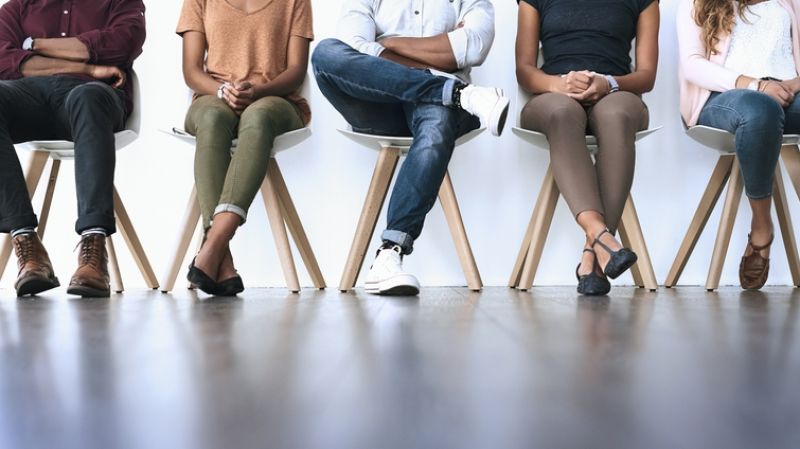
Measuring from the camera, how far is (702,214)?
2.32 m

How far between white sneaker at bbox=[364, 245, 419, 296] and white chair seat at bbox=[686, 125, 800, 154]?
999 millimetres

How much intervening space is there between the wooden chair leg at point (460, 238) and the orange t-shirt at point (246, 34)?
17.5 inches

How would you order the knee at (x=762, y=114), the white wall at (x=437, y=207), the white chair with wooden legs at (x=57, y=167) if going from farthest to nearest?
the white wall at (x=437, y=207) → the white chair with wooden legs at (x=57, y=167) → the knee at (x=762, y=114)

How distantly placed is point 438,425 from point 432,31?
1.94m

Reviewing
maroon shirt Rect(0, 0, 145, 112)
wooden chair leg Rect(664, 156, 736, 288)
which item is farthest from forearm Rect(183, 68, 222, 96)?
wooden chair leg Rect(664, 156, 736, 288)

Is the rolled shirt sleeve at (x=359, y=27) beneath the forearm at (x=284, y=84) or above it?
above

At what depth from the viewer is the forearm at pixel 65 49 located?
2.08m

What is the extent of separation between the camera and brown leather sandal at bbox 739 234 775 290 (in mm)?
2025

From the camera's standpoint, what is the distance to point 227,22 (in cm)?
224

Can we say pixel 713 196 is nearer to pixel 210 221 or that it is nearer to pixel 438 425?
pixel 210 221

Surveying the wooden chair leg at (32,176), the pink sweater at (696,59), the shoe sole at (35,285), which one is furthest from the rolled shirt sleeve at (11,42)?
the pink sweater at (696,59)

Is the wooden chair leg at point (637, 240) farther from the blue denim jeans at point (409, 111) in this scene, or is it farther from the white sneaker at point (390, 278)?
the white sneaker at point (390, 278)

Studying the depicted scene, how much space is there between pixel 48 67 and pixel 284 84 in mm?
608

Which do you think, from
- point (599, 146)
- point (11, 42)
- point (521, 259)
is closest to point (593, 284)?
point (599, 146)
